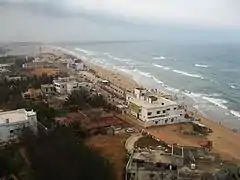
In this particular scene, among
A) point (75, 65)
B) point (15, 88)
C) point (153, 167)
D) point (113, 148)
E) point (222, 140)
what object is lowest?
point (222, 140)

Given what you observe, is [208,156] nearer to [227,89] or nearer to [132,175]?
[132,175]

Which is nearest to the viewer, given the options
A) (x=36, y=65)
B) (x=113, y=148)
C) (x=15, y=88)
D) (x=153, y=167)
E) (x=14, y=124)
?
(x=153, y=167)

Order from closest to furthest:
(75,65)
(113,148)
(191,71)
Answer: (113,148)
(75,65)
(191,71)

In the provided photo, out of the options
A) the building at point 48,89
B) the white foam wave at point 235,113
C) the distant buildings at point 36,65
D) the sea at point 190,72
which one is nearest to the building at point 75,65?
the distant buildings at point 36,65

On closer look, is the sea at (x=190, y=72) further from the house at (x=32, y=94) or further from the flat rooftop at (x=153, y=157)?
the flat rooftop at (x=153, y=157)

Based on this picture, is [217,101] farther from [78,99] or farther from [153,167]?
[153,167]

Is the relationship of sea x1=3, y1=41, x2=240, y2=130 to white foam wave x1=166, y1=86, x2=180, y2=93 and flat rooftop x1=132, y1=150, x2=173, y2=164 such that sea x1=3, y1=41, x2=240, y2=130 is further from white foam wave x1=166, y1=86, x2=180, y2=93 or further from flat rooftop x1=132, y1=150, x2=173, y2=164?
flat rooftop x1=132, y1=150, x2=173, y2=164

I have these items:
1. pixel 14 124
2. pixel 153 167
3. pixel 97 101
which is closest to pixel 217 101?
pixel 97 101
